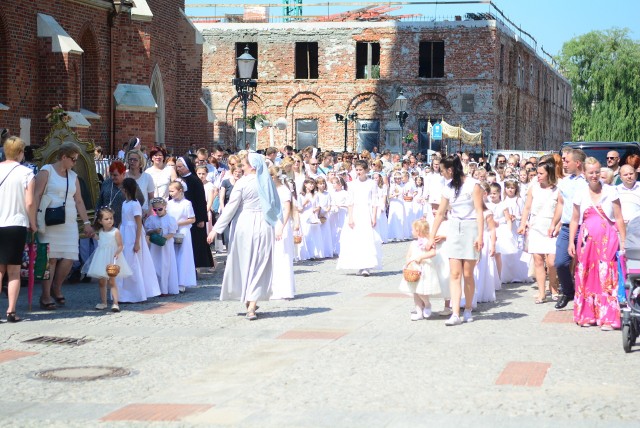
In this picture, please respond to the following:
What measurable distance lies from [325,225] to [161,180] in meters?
5.83

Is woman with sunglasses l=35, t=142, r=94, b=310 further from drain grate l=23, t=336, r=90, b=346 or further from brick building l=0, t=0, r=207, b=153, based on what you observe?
brick building l=0, t=0, r=207, b=153

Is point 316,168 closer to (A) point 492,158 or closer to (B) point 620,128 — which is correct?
(A) point 492,158

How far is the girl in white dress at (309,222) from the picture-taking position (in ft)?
70.9

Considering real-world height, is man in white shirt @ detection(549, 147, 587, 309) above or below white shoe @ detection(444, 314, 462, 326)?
above

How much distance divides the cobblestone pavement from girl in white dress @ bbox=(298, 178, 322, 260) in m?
7.00

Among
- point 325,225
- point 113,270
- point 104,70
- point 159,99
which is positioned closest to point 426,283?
point 113,270

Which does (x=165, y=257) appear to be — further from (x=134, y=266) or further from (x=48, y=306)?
(x=48, y=306)

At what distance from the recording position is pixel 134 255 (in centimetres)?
1447

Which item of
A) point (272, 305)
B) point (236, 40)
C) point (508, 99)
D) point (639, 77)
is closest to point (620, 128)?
point (639, 77)

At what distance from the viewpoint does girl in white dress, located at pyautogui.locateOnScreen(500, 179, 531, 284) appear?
17422 mm

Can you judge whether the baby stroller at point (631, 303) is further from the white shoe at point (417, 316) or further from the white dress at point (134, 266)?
the white dress at point (134, 266)

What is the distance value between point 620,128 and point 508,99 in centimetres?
1326

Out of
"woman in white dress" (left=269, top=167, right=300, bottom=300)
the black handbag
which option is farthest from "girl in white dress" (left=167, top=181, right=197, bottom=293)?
the black handbag

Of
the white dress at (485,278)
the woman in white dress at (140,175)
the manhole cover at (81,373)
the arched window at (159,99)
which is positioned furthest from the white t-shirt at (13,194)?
the arched window at (159,99)
